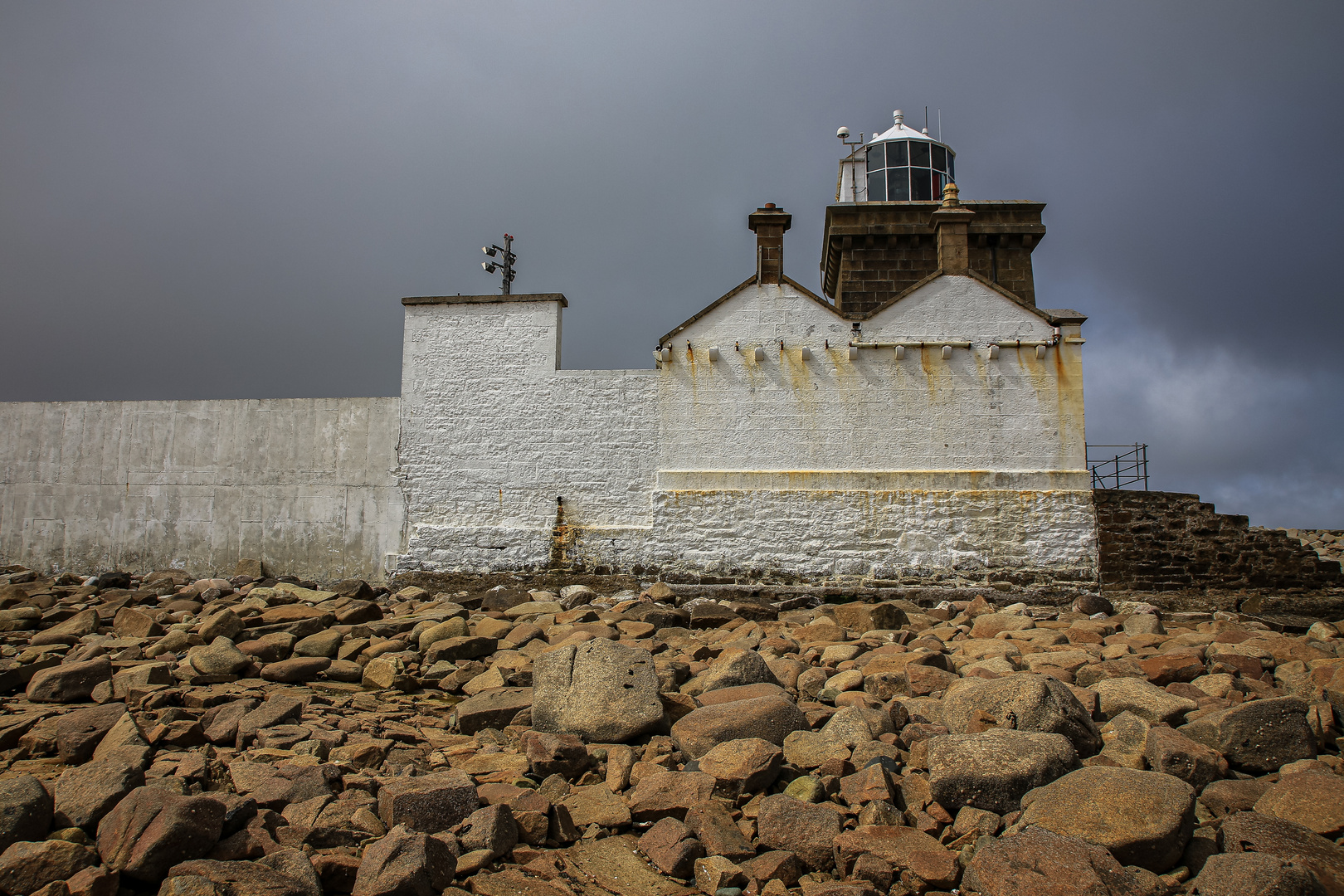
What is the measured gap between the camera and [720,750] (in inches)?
203

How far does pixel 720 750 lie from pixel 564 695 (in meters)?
1.49

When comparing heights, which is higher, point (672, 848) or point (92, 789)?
point (92, 789)

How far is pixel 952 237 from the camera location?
43.4ft

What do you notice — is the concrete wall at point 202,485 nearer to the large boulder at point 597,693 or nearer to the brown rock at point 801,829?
the large boulder at point 597,693

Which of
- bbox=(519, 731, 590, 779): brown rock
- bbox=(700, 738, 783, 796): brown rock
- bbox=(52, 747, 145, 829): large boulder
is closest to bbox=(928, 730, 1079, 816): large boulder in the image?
bbox=(700, 738, 783, 796): brown rock

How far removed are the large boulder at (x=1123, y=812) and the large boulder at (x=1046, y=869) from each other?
0.25 metres

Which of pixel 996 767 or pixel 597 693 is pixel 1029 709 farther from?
pixel 597 693

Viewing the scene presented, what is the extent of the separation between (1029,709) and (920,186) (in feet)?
54.6

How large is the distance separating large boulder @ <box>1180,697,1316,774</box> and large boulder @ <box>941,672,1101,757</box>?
2.44 feet

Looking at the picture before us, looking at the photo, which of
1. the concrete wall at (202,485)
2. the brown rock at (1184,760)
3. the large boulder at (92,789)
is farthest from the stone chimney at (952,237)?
the large boulder at (92,789)

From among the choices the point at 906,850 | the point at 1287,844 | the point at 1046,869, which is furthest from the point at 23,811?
the point at 1287,844

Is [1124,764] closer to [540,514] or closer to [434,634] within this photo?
[434,634]

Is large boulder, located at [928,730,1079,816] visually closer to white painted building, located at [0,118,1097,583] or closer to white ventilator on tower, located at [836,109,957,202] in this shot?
white painted building, located at [0,118,1097,583]

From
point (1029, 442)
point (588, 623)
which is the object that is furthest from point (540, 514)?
point (1029, 442)
